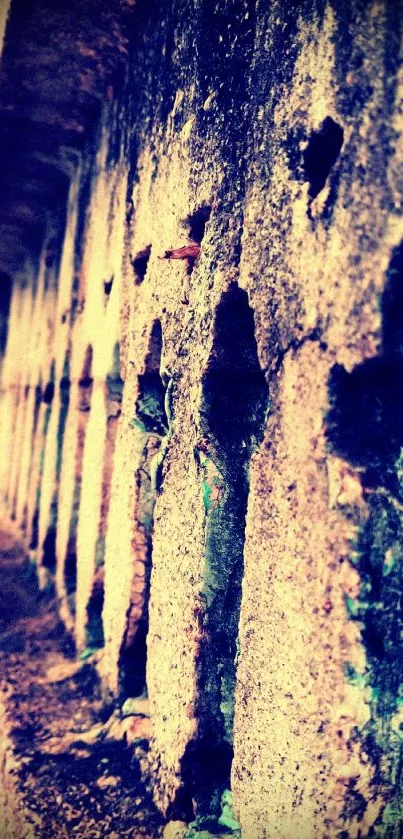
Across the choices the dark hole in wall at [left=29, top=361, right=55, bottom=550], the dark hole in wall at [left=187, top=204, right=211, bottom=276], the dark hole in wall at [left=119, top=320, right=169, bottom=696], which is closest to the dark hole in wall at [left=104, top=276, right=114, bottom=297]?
the dark hole in wall at [left=119, top=320, right=169, bottom=696]

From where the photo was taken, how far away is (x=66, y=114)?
4.57m

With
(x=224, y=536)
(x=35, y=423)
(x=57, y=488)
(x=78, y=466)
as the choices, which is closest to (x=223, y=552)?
(x=224, y=536)

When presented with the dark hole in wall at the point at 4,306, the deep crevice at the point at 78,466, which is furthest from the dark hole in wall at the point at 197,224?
the dark hole in wall at the point at 4,306

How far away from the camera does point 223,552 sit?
2.02 meters

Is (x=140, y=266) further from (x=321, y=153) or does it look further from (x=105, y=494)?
(x=321, y=153)

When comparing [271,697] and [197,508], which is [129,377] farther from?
[271,697]

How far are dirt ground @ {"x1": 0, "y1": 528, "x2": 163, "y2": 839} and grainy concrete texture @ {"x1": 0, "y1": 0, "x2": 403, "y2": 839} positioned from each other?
0.13m

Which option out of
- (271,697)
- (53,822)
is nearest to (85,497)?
(53,822)

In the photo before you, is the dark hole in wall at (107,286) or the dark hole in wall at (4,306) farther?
the dark hole in wall at (4,306)

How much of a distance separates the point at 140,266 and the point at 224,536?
1719 mm

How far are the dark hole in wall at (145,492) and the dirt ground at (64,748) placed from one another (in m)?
0.21

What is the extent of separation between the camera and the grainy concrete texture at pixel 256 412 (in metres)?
1.39

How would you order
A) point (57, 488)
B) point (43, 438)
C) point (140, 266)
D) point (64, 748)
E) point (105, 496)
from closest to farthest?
1. point (64, 748)
2. point (140, 266)
3. point (105, 496)
4. point (57, 488)
5. point (43, 438)

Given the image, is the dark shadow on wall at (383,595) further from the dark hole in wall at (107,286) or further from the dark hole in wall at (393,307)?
the dark hole in wall at (107,286)
